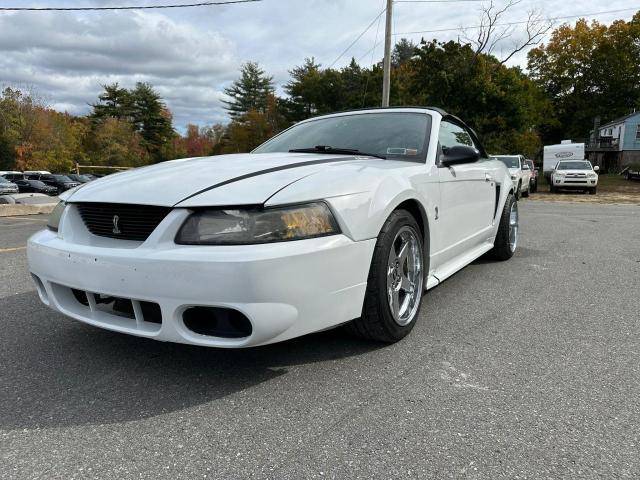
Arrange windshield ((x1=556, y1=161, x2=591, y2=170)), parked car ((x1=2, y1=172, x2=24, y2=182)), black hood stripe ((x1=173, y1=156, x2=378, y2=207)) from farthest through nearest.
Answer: parked car ((x1=2, y1=172, x2=24, y2=182)), windshield ((x1=556, y1=161, x2=591, y2=170)), black hood stripe ((x1=173, y1=156, x2=378, y2=207))

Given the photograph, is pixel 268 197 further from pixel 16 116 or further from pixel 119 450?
pixel 16 116

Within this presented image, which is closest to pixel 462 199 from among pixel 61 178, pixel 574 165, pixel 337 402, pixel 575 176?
pixel 337 402

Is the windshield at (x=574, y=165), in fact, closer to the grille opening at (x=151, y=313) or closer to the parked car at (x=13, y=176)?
the grille opening at (x=151, y=313)

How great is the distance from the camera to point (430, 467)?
1.68 m

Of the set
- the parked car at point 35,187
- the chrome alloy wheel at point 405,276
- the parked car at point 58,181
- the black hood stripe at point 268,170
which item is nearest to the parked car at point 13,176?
the parked car at point 58,181

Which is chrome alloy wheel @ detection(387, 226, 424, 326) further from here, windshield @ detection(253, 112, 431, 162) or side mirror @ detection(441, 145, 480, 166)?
side mirror @ detection(441, 145, 480, 166)

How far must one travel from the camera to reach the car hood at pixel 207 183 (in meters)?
2.14

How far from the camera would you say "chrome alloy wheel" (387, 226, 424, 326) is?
2730mm

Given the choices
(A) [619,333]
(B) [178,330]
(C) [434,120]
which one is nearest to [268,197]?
(B) [178,330]

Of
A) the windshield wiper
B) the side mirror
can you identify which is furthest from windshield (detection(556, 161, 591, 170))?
the windshield wiper

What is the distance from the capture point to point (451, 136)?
13.1 feet

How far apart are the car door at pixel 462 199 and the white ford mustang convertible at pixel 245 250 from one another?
0.32 m

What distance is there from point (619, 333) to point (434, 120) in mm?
1868

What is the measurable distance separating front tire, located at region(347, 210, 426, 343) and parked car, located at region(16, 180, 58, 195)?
107 ft
